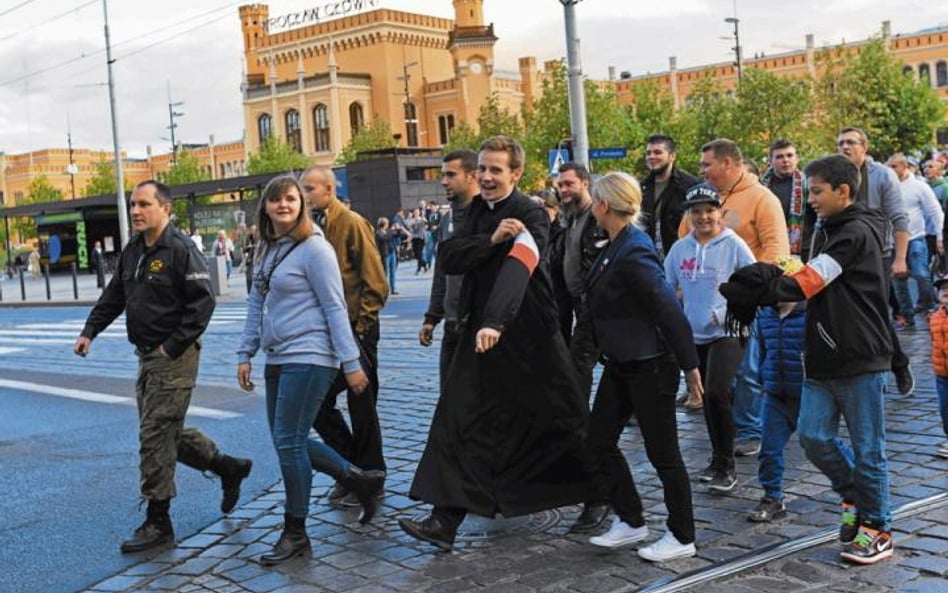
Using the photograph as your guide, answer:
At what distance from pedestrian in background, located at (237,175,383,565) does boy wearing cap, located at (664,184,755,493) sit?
198cm

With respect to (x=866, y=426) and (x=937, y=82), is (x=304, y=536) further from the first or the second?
(x=937, y=82)

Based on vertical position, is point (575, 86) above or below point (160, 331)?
above

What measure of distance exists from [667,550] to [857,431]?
954 mm

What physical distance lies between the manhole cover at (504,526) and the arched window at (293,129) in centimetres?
8360

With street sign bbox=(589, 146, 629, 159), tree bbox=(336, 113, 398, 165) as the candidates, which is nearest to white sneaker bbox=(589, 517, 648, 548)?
street sign bbox=(589, 146, 629, 159)

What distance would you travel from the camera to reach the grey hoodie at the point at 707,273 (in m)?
6.18

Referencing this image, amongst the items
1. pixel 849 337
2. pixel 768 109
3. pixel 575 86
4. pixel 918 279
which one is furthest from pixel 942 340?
pixel 768 109

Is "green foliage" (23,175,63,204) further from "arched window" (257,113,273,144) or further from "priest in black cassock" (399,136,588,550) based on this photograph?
"priest in black cassock" (399,136,588,550)

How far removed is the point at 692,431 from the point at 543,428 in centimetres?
255

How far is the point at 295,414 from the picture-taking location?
5348 mm

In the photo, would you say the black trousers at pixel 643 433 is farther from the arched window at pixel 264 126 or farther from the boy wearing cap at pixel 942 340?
the arched window at pixel 264 126

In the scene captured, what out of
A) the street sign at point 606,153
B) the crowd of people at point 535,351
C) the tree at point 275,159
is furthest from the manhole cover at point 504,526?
the tree at point 275,159

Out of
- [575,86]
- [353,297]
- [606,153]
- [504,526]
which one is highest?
[575,86]

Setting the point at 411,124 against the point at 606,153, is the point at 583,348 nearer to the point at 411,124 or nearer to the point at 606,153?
the point at 606,153
